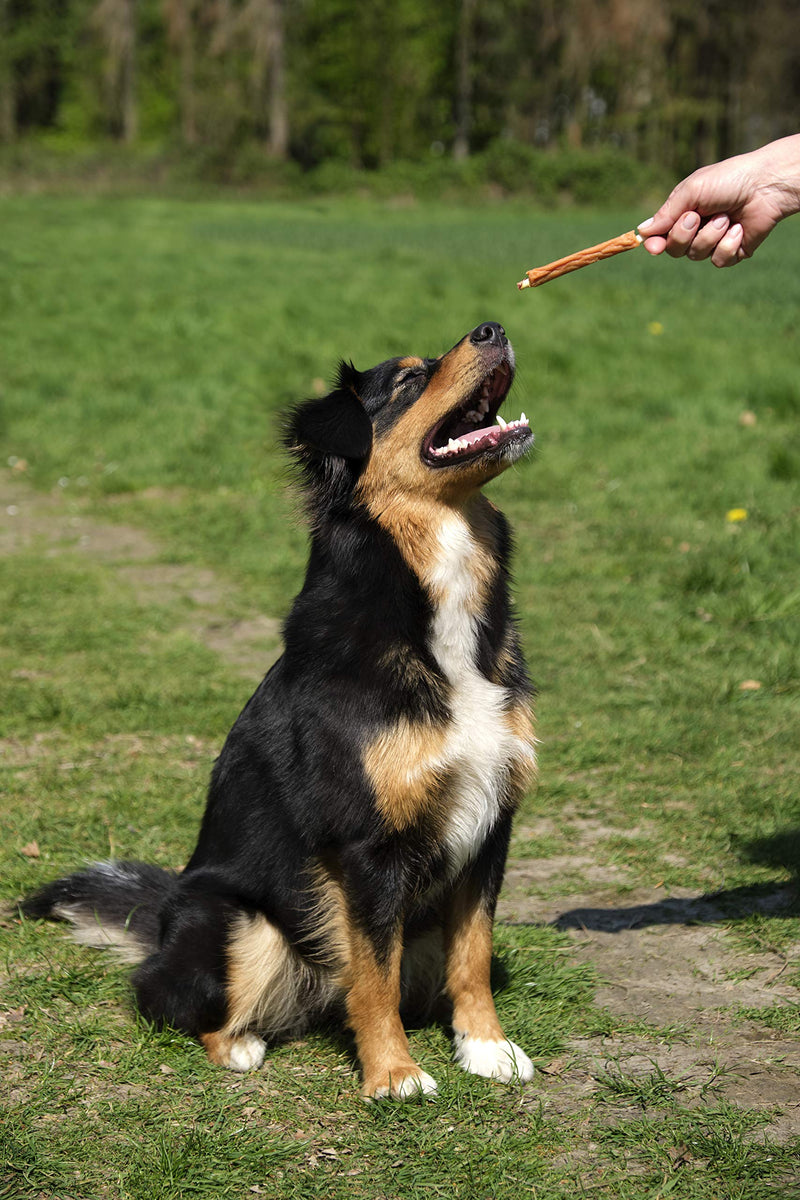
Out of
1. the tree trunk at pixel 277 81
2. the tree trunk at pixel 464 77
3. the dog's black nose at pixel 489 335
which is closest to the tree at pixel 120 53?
the tree trunk at pixel 277 81

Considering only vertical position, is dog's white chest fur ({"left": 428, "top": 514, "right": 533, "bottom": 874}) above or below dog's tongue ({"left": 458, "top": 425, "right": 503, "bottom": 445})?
below

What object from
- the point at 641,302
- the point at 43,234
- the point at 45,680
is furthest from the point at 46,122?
the point at 45,680

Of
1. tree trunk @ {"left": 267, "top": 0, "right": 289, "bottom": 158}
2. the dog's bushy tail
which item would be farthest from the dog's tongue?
tree trunk @ {"left": 267, "top": 0, "right": 289, "bottom": 158}

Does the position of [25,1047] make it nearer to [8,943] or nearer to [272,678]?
[8,943]

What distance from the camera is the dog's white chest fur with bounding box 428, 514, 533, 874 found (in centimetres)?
324

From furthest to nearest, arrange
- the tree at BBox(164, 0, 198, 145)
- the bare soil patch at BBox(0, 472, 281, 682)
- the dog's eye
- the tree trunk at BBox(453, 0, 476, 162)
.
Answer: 1. the tree trunk at BBox(453, 0, 476, 162)
2. the tree at BBox(164, 0, 198, 145)
3. the bare soil patch at BBox(0, 472, 281, 682)
4. the dog's eye

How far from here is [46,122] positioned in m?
72.4

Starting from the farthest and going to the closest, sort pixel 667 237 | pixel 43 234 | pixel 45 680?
pixel 43 234, pixel 45 680, pixel 667 237

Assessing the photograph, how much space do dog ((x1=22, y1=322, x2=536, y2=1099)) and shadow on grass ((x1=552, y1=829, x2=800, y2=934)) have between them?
2.69ft

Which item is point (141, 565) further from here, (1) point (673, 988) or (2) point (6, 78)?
(2) point (6, 78)

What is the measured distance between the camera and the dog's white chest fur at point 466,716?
324 centimetres

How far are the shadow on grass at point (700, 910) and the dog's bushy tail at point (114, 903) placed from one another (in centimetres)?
140

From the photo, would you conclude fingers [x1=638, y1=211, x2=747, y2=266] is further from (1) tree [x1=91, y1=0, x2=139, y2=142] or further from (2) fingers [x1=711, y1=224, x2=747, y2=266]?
(1) tree [x1=91, y1=0, x2=139, y2=142]

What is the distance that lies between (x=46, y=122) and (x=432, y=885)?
78.6 meters
